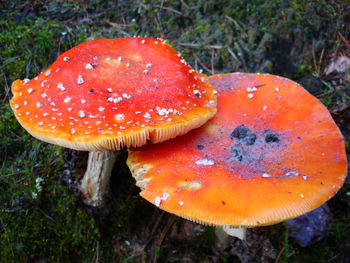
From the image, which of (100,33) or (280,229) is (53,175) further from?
(280,229)

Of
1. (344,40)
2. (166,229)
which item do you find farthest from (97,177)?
(344,40)

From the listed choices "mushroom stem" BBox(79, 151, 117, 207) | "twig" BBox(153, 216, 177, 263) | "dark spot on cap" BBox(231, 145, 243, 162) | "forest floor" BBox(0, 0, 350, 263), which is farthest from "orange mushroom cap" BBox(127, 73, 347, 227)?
"twig" BBox(153, 216, 177, 263)

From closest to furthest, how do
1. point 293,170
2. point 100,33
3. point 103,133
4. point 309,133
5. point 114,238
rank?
1. point 103,133
2. point 293,170
3. point 309,133
4. point 114,238
5. point 100,33

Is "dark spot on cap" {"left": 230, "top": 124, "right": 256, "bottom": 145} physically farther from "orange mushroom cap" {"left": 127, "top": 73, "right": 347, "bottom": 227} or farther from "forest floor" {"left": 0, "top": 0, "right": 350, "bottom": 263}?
"forest floor" {"left": 0, "top": 0, "right": 350, "bottom": 263}

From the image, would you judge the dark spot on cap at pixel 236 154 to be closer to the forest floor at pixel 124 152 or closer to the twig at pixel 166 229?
the forest floor at pixel 124 152

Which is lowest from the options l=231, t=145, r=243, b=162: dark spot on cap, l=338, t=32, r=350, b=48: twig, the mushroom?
l=231, t=145, r=243, b=162: dark spot on cap

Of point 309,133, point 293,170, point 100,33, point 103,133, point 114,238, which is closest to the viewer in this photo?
point 103,133

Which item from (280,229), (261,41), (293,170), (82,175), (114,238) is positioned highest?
(261,41)

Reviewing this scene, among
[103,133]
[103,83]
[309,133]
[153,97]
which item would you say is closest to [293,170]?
[309,133]
